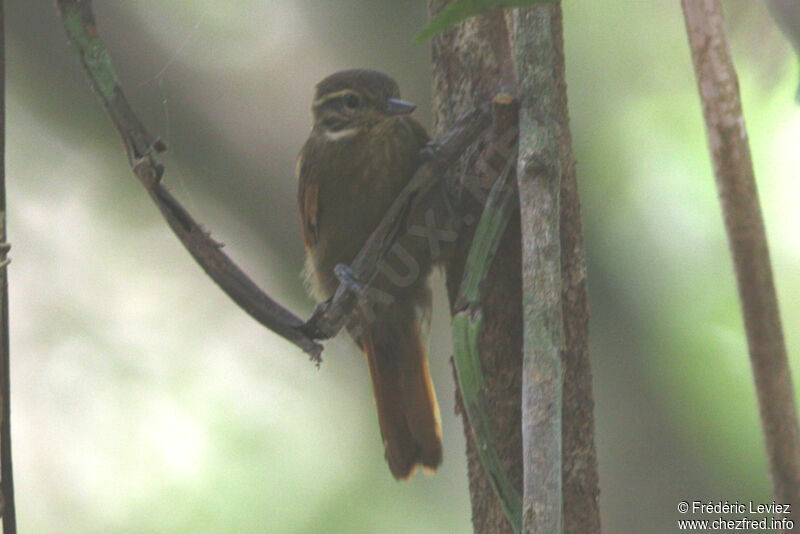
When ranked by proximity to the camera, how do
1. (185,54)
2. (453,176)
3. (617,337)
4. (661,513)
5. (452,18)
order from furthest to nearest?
(185,54) < (617,337) < (661,513) < (453,176) < (452,18)

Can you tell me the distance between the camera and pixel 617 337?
7.61ft

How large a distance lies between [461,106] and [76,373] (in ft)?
5.23

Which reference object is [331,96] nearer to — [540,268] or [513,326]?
[513,326]

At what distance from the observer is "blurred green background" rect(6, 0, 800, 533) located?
2195mm

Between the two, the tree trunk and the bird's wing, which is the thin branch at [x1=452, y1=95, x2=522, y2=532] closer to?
the tree trunk

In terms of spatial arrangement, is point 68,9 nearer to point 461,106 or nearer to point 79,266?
point 461,106

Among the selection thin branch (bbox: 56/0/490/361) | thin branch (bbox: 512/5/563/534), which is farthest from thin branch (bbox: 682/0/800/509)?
thin branch (bbox: 56/0/490/361)

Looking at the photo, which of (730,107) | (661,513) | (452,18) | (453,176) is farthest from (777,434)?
(661,513)

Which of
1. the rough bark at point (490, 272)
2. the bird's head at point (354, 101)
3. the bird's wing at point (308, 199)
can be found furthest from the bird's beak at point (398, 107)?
the rough bark at point (490, 272)

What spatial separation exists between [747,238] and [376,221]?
0.92m

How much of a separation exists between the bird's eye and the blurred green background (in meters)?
0.54

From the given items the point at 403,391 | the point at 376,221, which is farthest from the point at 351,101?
the point at 403,391

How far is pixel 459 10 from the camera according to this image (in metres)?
0.91

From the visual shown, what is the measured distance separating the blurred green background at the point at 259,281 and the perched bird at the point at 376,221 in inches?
19.3
